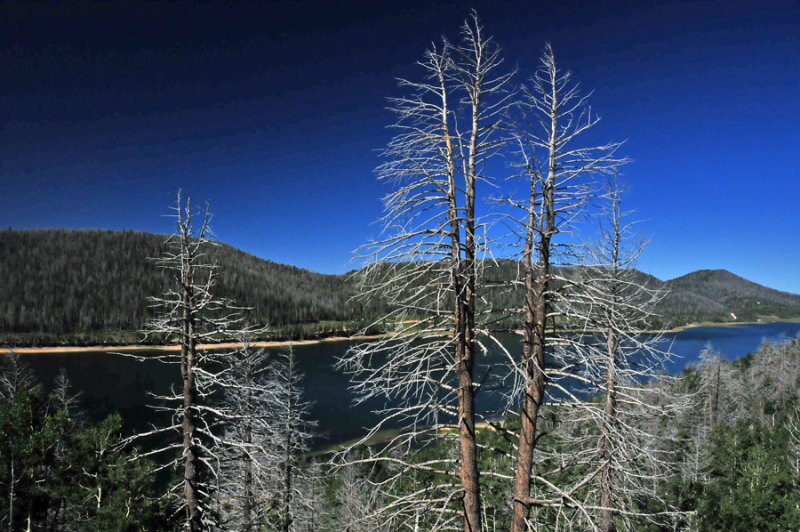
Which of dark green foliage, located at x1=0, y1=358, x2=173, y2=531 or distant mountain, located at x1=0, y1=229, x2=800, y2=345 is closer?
dark green foliage, located at x1=0, y1=358, x2=173, y2=531

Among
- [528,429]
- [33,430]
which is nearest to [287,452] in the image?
[33,430]

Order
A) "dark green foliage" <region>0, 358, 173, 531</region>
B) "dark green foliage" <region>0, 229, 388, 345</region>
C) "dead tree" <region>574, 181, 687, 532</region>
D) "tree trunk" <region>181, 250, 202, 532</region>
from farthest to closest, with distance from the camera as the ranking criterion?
1. "dark green foliage" <region>0, 229, 388, 345</region>
2. "dark green foliage" <region>0, 358, 173, 531</region>
3. "tree trunk" <region>181, 250, 202, 532</region>
4. "dead tree" <region>574, 181, 687, 532</region>

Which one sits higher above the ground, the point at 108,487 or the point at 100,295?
the point at 100,295

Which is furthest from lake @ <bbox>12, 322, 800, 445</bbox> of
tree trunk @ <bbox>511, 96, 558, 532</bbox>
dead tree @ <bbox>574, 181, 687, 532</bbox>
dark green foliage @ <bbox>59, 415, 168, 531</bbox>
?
tree trunk @ <bbox>511, 96, 558, 532</bbox>

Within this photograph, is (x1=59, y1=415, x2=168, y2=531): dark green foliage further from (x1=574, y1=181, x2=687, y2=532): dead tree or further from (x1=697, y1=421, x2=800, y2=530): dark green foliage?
(x1=697, y1=421, x2=800, y2=530): dark green foliage

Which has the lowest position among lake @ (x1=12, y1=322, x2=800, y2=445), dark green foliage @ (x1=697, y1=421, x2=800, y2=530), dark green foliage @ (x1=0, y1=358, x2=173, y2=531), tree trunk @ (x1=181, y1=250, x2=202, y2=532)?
lake @ (x1=12, y1=322, x2=800, y2=445)

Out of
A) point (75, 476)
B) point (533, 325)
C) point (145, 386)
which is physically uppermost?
point (533, 325)

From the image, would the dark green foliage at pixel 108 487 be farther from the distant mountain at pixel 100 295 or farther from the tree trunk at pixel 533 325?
the distant mountain at pixel 100 295

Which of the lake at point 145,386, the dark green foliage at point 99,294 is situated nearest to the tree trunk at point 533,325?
the lake at point 145,386

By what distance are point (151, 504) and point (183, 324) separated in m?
4.91

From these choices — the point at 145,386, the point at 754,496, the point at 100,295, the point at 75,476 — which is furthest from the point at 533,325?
the point at 100,295

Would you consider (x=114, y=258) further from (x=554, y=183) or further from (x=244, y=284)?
(x=554, y=183)

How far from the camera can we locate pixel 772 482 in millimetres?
15703

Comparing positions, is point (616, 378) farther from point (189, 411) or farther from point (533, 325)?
point (189, 411)
